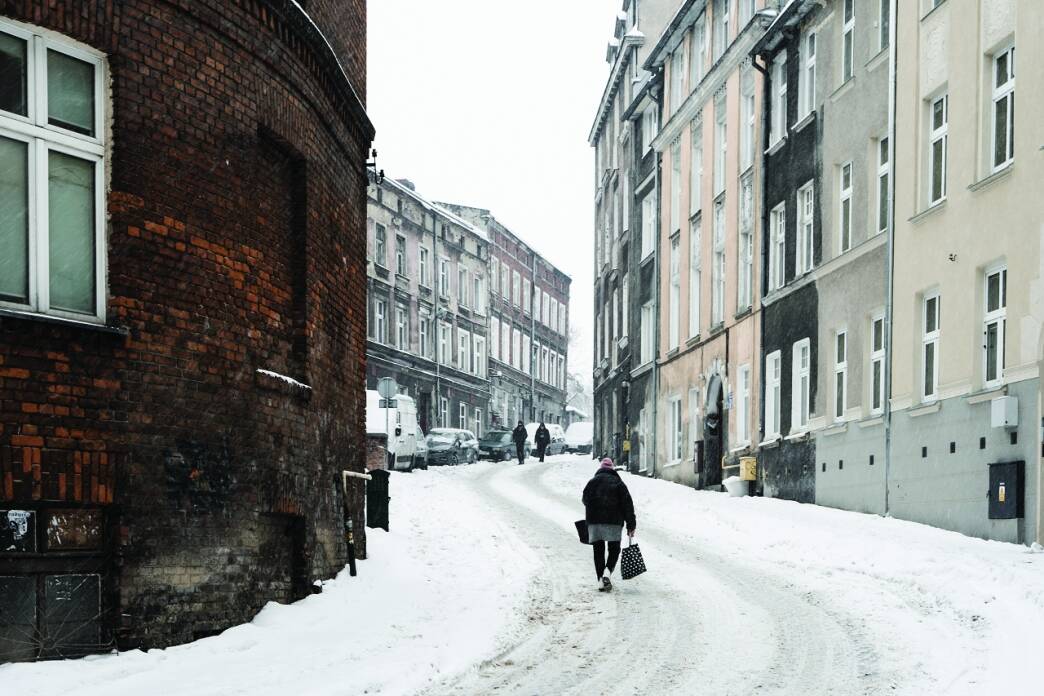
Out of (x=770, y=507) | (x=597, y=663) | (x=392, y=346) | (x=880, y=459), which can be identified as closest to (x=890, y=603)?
(x=597, y=663)

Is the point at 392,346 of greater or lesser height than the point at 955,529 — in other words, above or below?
above

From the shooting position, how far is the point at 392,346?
176 feet

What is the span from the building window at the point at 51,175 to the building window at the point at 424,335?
47518mm

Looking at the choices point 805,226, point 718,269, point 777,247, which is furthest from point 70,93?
point 718,269

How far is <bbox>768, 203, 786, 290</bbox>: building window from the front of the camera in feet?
90.7

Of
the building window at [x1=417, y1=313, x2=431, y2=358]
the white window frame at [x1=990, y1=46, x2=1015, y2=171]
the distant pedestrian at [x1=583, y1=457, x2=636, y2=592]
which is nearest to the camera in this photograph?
A: the distant pedestrian at [x1=583, y1=457, x2=636, y2=592]

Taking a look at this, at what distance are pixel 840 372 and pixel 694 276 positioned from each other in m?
11.4

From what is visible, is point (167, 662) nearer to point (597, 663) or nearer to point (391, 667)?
point (391, 667)

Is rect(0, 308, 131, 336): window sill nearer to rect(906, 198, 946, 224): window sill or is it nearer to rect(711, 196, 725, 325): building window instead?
rect(906, 198, 946, 224): window sill

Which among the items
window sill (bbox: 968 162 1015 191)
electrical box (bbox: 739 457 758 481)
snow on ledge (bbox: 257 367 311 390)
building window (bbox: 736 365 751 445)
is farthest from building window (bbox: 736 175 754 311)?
snow on ledge (bbox: 257 367 311 390)

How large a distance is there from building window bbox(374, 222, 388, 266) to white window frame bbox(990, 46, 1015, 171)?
117 feet

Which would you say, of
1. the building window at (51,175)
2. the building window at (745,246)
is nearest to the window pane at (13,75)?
the building window at (51,175)

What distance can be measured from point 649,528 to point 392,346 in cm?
3214

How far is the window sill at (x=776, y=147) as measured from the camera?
27453mm
